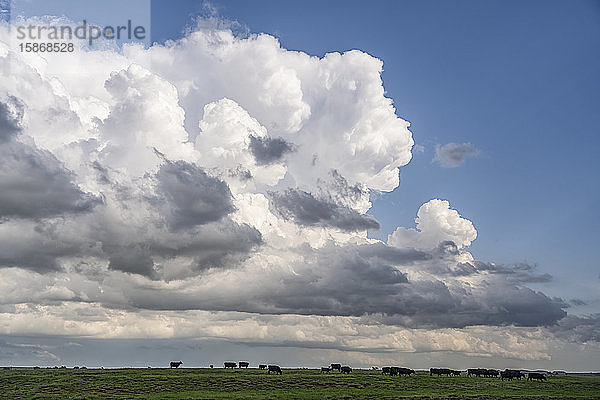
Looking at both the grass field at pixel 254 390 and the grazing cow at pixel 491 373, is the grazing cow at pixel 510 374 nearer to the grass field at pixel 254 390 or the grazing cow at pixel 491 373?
the grazing cow at pixel 491 373

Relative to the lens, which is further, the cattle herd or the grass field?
the cattle herd

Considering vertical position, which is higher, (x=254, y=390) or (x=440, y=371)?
(x=254, y=390)

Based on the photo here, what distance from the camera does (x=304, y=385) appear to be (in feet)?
349

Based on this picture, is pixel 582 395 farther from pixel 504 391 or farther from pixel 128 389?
pixel 128 389

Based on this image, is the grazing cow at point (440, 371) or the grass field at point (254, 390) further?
the grazing cow at point (440, 371)

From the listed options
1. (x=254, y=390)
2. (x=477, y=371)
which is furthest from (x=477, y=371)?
(x=254, y=390)

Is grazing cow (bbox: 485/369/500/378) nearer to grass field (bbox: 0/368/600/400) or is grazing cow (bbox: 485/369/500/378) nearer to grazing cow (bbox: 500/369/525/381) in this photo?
grazing cow (bbox: 500/369/525/381)

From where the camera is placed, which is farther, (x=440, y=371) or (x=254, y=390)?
(x=440, y=371)

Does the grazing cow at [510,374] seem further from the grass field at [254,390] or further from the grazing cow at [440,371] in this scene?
the grass field at [254,390]

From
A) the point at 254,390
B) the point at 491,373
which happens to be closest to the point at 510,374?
the point at 491,373

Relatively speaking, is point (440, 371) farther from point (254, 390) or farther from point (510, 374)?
point (254, 390)

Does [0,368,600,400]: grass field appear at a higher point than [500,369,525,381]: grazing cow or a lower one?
higher

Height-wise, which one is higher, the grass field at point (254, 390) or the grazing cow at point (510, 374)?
the grass field at point (254, 390)

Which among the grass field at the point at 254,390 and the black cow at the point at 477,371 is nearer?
the grass field at the point at 254,390
